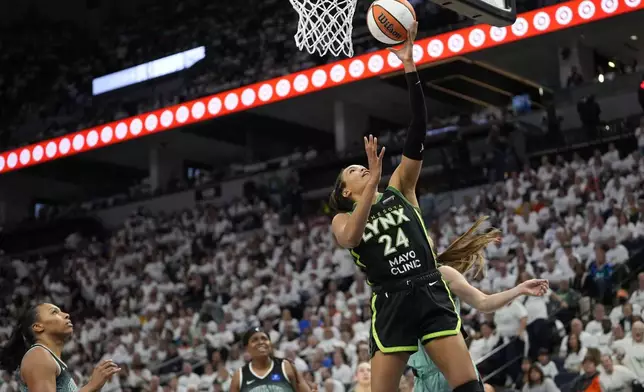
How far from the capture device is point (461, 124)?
918 inches

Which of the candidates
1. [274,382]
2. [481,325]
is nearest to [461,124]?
[481,325]

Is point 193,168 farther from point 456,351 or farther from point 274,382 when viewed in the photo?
point 456,351

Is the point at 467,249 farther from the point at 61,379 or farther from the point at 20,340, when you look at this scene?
the point at 20,340

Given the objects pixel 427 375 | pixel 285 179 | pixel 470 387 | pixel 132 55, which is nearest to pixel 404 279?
pixel 470 387

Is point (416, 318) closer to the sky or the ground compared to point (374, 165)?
closer to the ground

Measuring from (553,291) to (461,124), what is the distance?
9986 mm

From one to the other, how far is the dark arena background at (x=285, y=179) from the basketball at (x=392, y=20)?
14.6 ft

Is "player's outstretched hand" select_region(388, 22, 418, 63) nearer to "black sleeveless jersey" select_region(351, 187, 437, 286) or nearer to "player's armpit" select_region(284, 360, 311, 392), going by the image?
"black sleeveless jersey" select_region(351, 187, 437, 286)

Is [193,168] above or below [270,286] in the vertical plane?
above

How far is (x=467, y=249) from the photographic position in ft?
20.4

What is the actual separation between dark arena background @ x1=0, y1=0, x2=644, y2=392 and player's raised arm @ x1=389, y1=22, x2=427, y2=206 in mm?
4275

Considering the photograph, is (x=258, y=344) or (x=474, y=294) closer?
(x=474, y=294)

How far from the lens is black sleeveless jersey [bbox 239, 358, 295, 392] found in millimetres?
8039

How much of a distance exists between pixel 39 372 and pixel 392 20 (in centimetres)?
297
